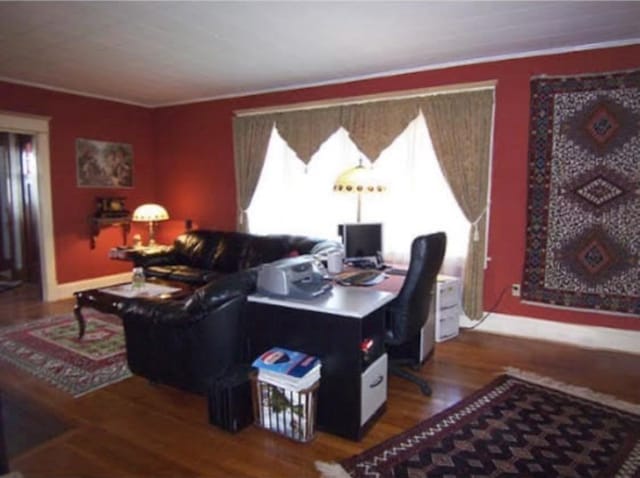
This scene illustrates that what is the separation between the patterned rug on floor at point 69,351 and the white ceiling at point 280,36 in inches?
102

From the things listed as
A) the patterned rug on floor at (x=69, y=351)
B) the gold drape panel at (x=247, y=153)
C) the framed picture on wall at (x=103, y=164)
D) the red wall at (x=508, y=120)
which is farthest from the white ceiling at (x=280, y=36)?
the patterned rug on floor at (x=69, y=351)

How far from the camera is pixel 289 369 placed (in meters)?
2.27

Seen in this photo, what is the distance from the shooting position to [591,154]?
143 inches

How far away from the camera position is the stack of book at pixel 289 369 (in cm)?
224

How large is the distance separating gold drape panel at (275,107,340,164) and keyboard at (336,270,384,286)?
2.17 m

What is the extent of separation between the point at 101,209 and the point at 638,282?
6.09 metres

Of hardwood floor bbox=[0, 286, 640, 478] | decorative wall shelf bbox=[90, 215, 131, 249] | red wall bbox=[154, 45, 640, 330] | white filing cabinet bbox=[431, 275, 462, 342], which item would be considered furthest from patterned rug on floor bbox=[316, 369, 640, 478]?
decorative wall shelf bbox=[90, 215, 131, 249]

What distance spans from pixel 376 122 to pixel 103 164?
382 cm

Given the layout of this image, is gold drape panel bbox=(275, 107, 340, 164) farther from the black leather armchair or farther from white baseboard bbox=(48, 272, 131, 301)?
Answer: white baseboard bbox=(48, 272, 131, 301)

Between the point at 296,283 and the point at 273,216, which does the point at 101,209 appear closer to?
the point at 273,216

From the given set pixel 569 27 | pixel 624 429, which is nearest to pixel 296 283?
pixel 624 429

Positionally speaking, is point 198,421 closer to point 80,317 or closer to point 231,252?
point 80,317

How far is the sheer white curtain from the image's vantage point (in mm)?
4375

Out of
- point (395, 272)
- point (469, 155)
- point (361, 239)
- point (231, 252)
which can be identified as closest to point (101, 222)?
point (231, 252)
